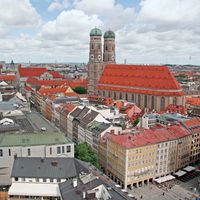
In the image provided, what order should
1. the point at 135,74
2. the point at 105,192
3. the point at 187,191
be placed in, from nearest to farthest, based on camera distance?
the point at 105,192, the point at 187,191, the point at 135,74

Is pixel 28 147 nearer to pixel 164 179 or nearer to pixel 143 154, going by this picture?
pixel 143 154

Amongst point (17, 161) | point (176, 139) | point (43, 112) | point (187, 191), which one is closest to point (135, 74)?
point (43, 112)

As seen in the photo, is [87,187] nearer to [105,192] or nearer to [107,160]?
[105,192]

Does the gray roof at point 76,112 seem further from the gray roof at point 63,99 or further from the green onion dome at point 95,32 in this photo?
the green onion dome at point 95,32

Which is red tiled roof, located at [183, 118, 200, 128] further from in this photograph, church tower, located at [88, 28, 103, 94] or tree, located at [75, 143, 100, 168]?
church tower, located at [88, 28, 103, 94]

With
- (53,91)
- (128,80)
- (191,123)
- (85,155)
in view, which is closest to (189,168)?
(191,123)

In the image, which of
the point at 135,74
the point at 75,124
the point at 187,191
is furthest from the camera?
the point at 135,74

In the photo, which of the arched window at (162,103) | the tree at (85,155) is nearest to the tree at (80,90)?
the arched window at (162,103)

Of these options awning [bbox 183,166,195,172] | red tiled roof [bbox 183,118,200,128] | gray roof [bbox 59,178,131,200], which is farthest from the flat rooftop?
red tiled roof [bbox 183,118,200,128]
